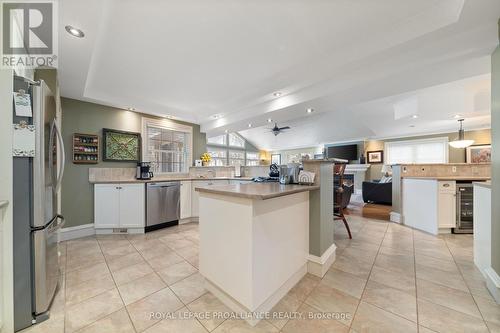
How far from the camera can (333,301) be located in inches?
62.9

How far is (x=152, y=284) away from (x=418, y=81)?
3.82 meters

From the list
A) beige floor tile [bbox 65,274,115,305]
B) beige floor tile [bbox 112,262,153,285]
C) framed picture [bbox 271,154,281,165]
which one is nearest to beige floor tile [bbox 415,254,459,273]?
beige floor tile [bbox 112,262,153,285]

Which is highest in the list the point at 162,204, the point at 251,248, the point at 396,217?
the point at 251,248

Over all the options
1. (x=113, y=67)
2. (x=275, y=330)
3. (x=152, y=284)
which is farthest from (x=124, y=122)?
(x=275, y=330)

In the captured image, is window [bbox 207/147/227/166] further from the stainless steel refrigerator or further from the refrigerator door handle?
the stainless steel refrigerator

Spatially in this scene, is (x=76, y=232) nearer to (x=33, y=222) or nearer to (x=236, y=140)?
(x=33, y=222)

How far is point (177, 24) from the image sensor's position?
6.05 ft

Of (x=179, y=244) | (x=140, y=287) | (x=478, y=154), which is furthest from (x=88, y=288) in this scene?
(x=478, y=154)

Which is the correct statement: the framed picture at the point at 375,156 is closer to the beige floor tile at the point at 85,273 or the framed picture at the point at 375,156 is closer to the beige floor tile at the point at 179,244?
the beige floor tile at the point at 179,244

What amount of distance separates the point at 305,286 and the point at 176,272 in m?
1.38

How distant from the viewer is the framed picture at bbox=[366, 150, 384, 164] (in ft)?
26.3

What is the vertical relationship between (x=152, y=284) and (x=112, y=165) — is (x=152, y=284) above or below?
below

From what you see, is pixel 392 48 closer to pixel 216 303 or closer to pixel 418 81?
pixel 418 81

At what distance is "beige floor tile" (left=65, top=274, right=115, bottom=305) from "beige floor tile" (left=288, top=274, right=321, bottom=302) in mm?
1760
